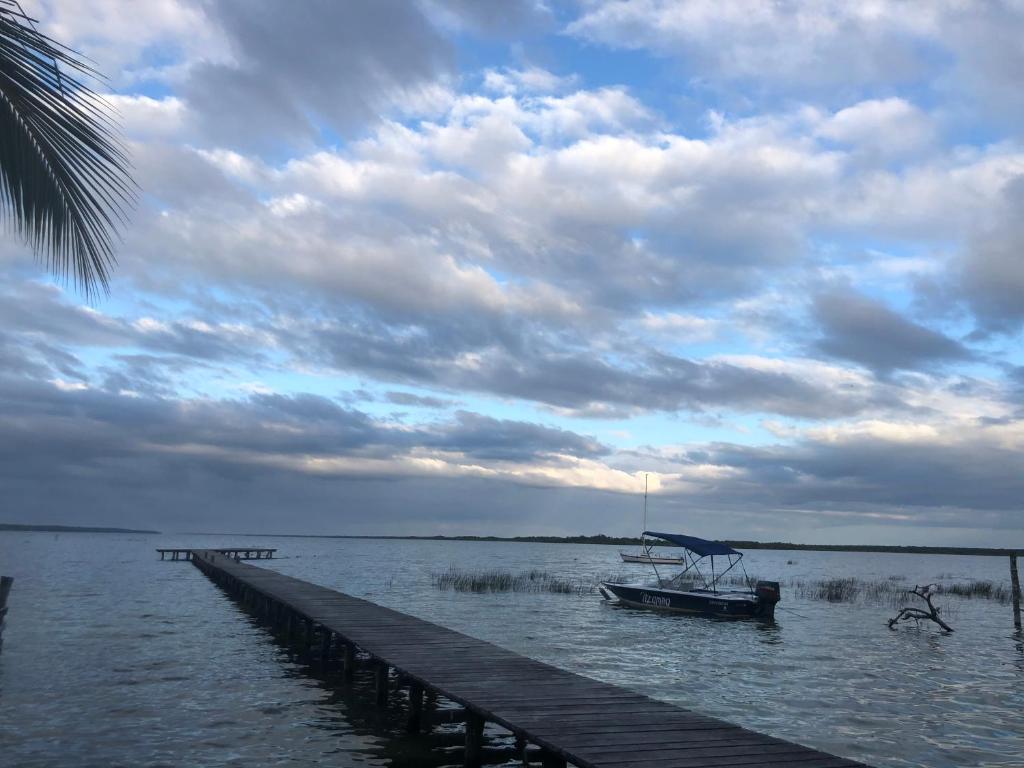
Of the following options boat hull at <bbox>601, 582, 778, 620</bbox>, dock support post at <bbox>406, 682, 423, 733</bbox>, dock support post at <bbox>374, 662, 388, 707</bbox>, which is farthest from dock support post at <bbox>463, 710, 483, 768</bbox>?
boat hull at <bbox>601, 582, 778, 620</bbox>

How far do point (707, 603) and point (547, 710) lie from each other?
2488 centimetres

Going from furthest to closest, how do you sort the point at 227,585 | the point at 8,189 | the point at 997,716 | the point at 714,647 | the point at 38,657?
the point at 227,585 < the point at 714,647 < the point at 38,657 < the point at 997,716 < the point at 8,189

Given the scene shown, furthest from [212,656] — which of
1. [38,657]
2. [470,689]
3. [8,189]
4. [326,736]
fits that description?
[8,189]

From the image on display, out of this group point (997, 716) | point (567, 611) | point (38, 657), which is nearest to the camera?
point (997, 716)

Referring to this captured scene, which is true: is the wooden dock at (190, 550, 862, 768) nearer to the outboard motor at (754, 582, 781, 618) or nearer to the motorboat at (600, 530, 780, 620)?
the motorboat at (600, 530, 780, 620)

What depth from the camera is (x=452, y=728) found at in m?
14.3

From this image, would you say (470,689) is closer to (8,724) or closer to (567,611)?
(8,724)

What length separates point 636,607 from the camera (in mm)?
37906

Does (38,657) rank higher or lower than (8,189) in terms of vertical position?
lower

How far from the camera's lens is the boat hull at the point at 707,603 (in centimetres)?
3347

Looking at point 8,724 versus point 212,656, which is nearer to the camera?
point 8,724

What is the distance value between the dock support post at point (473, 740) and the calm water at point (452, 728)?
2.42 feet

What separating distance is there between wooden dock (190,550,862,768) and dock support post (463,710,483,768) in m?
0.01

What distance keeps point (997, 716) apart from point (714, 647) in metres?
10.0
